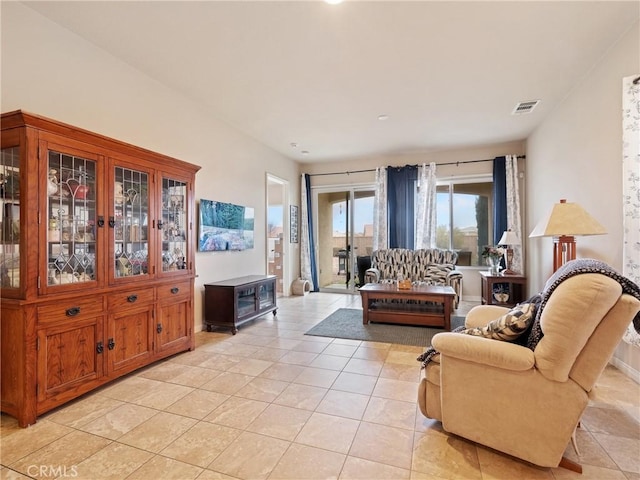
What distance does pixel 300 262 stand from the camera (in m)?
7.02

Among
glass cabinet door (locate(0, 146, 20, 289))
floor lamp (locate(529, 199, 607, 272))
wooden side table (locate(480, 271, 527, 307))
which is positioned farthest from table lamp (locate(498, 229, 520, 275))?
glass cabinet door (locate(0, 146, 20, 289))

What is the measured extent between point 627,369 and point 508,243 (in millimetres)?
2422

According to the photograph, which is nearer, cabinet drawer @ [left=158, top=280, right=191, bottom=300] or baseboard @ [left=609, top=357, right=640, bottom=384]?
baseboard @ [left=609, top=357, right=640, bottom=384]

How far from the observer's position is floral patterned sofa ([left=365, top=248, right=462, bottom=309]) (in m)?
5.12

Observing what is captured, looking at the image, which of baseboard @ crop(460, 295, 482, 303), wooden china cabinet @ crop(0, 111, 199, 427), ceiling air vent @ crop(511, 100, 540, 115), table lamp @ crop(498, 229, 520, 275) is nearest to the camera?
wooden china cabinet @ crop(0, 111, 199, 427)

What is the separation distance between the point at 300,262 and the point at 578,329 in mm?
5838

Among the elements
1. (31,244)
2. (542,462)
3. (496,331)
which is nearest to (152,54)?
(31,244)

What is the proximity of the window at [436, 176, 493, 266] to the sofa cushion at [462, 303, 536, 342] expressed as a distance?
4.63m

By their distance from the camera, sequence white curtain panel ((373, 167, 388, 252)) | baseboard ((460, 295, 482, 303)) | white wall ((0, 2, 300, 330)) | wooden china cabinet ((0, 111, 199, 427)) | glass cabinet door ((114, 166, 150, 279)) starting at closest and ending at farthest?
wooden china cabinet ((0, 111, 199, 427)), white wall ((0, 2, 300, 330)), glass cabinet door ((114, 166, 150, 279)), baseboard ((460, 295, 482, 303)), white curtain panel ((373, 167, 388, 252))

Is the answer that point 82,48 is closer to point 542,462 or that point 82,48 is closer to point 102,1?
point 102,1

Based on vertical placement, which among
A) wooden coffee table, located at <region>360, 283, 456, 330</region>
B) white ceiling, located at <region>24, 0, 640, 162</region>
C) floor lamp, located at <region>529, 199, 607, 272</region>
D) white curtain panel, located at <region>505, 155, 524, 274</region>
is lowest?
wooden coffee table, located at <region>360, 283, 456, 330</region>

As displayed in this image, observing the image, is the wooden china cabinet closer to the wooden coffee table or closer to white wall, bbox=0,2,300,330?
white wall, bbox=0,2,300,330

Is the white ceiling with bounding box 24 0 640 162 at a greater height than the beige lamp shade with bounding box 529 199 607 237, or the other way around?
the white ceiling with bounding box 24 0 640 162

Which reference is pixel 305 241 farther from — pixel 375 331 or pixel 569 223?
pixel 569 223
